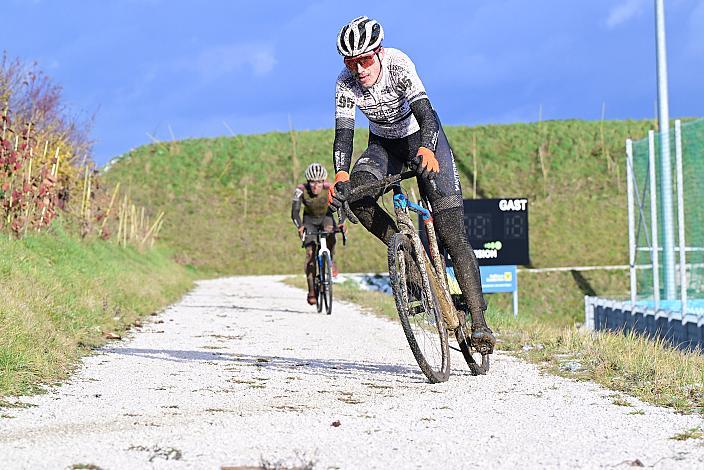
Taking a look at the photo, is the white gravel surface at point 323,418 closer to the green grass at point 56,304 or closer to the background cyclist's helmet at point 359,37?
the green grass at point 56,304

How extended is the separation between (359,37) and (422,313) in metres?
1.80

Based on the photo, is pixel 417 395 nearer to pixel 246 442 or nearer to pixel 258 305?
pixel 246 442

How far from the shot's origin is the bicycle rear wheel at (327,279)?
1279cm

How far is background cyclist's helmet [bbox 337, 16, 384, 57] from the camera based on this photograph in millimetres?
5430

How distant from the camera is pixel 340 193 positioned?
18.3 ft

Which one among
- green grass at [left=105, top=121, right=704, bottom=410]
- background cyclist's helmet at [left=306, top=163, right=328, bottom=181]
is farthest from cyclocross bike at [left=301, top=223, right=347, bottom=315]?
green grass at [left=105, top=121, right=704, bottom=410]

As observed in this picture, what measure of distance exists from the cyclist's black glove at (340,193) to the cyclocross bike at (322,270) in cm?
720

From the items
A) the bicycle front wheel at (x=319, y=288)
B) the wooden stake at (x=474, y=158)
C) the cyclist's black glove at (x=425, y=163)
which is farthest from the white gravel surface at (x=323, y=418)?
the wooden stake at (x=474, y=158)

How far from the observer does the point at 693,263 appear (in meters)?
17.5

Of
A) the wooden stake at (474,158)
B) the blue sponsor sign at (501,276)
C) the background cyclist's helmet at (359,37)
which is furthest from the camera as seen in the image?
the wooden stake at (474,158)

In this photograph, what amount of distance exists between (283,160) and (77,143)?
36.1 metres

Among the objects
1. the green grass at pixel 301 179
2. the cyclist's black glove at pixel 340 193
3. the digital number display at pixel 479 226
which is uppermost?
the green grass at pixel 301 179

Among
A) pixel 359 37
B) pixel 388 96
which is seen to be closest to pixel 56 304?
pixel 388 96

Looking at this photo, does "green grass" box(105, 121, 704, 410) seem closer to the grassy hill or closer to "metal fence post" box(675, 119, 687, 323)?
the grassy hill
